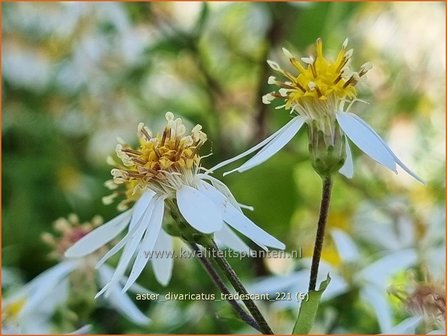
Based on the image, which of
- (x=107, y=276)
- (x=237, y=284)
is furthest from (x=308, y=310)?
Answer: (x=107, y=276)

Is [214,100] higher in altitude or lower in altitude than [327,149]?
higher

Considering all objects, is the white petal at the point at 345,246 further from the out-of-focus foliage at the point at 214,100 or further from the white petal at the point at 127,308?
the white petal at the point at 127,308

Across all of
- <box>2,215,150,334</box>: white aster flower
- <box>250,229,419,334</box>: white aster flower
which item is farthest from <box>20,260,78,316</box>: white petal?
<box>250,229,419,334</box>: white aster flower

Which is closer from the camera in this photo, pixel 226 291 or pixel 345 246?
pixel 226 291

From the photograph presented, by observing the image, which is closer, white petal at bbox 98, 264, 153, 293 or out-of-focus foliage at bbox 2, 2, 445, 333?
white petal at bbox 98, 264, 153, 293

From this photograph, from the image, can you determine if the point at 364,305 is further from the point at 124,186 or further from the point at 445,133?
the point at 445,133

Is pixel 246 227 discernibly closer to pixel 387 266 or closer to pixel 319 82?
pixel 319 82

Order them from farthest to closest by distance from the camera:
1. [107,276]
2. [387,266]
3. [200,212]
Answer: [387,266] → [107,276] → [200,212]

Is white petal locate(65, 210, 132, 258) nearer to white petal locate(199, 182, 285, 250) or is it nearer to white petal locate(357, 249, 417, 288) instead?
white petal locate(199, 182, 285, 250)
